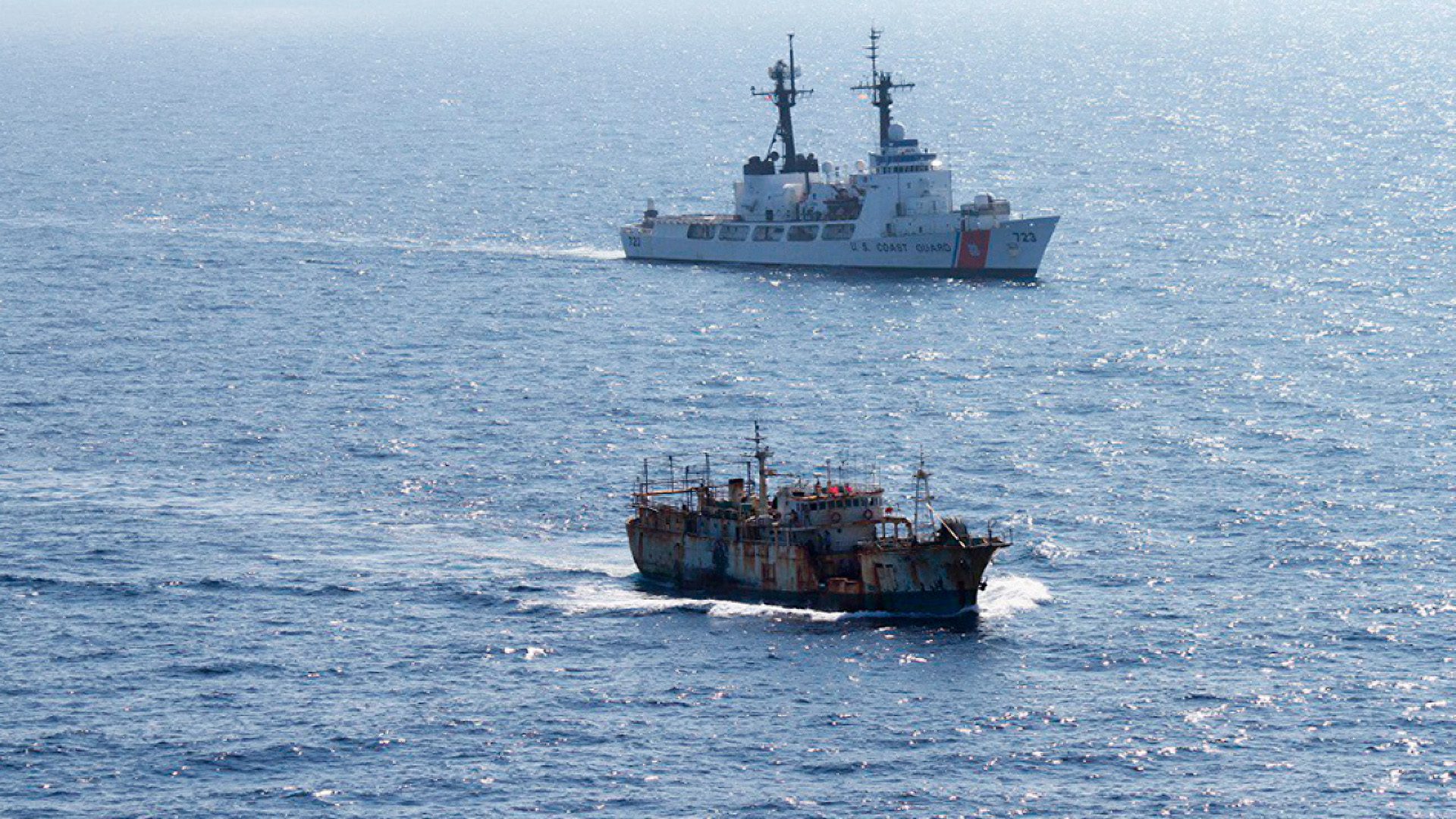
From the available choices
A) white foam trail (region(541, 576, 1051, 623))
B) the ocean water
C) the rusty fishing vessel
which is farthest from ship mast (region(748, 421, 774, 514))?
the ocean water

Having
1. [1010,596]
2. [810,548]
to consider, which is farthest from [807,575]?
[1010,596]

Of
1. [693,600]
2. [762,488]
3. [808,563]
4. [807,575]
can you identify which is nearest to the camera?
[808,563]

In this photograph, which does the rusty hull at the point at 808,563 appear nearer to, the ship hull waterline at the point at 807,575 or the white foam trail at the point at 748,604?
the ship hull waterline at the point at 807,575

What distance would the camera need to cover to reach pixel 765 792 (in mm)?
98062

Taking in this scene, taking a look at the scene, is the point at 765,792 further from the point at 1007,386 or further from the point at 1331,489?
the point at 1007,386

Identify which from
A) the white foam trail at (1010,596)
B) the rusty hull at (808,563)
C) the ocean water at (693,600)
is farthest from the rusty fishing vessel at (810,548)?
the ocean water at (693,600)

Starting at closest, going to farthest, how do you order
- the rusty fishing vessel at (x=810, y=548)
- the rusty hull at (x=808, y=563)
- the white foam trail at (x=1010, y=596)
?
1. the rusty hull at (x=808, y=563)
2. the rusty fishing vessel at (x=810, y=548)
3. the white foam trail at (x=1010, y=596)

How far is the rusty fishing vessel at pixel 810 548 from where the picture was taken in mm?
118062

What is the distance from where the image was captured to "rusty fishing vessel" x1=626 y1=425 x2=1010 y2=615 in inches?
4648

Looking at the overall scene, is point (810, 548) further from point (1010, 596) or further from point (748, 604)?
point (1010, 596)

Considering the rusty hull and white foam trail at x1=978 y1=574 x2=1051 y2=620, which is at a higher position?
the rusty hull

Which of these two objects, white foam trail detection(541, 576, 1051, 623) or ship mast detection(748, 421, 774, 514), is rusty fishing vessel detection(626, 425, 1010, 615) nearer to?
ship mast detection(748, 421, 774, 514)

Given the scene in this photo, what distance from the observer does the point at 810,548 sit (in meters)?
121

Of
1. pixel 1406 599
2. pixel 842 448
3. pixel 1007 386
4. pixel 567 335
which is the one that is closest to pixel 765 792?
pixel 1406 599
